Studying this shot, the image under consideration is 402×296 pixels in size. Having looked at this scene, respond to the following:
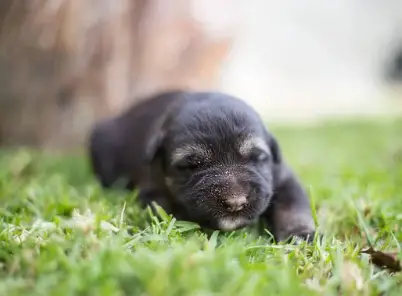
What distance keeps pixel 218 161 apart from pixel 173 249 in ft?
3.64

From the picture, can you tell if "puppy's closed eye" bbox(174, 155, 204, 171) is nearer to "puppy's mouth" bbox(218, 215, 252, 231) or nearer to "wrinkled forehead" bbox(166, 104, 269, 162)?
"wrinkled forehead" bbox(166, 104, 269, 162)

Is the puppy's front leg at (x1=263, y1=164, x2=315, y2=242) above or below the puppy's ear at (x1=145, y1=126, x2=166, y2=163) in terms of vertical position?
below

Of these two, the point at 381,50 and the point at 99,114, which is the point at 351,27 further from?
the point at 99,114

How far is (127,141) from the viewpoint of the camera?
213 inches

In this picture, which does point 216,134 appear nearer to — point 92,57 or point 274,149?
point 274,149

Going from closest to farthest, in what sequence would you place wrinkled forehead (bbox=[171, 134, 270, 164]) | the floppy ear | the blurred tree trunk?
wrinkled forehead (bbox=[171, 134, 270, 164]), the floppy ear, the blurred tree trunk

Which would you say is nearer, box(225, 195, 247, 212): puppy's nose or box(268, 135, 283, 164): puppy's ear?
box(225, 195, 247, 212): puppy's nose

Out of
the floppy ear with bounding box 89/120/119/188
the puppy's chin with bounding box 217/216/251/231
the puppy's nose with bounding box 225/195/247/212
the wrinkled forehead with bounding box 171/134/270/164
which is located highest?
the wrinkled forehead with bounding box 171/134/270/164

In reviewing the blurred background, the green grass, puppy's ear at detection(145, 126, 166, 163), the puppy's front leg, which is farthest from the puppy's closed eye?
the blurred background

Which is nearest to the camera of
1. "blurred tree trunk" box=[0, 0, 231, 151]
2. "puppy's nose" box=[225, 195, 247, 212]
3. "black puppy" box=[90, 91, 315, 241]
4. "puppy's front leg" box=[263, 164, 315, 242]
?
"puppy's nose" box=[225, 195, 247, 212]

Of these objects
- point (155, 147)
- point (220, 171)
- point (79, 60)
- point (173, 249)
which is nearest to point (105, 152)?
point (155, 147)

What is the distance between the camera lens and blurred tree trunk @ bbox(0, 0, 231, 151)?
6828 millimetres

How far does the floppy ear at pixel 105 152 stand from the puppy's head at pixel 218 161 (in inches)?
59.5

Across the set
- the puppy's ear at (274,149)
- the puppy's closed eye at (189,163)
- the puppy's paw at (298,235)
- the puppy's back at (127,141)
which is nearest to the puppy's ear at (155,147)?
the puppy's closed eye at (189,163)
